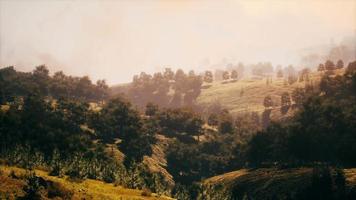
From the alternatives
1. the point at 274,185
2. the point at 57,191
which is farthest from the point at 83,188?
the point at 274,185

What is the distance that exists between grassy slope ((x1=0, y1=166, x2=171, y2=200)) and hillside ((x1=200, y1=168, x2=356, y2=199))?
31.5m

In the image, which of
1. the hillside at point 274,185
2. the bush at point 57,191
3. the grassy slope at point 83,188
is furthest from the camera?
the hillside at point 274,185

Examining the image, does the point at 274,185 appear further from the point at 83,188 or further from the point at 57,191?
the point at 57,191

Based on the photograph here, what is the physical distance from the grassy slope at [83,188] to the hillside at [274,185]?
3145 centimetres

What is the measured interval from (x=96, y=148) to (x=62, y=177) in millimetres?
57667

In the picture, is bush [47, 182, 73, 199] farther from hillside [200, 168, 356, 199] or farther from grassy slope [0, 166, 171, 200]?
hillside [200, 168, 356, 199]

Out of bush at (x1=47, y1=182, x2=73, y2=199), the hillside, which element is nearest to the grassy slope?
bush at (x1=47, y1=182, x2=73, y2=199)

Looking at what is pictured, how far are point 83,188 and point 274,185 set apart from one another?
218ft

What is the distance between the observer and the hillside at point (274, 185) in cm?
13825

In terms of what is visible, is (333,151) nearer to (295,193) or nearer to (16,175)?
(295,193)

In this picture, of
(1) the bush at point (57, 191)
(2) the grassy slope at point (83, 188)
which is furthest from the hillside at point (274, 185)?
(1) the bush at point (57, 191)

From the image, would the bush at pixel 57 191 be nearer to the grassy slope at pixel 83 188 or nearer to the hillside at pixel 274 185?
the grassy slope at pixel 83 188

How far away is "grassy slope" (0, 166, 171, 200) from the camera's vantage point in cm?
10178

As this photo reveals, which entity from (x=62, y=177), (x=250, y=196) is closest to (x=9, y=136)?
(x=62, y=177)
